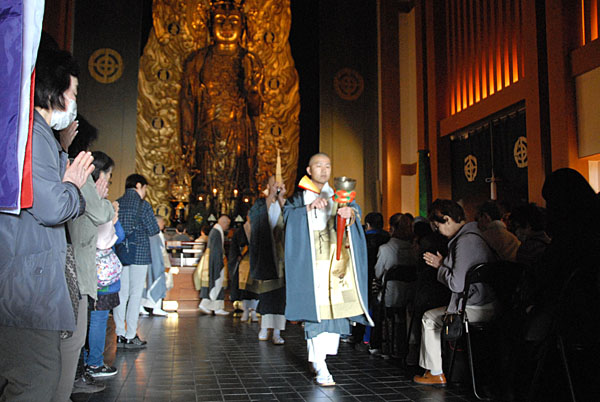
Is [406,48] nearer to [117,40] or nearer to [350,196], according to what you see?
[117,40]

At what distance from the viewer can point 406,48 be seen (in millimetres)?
11609

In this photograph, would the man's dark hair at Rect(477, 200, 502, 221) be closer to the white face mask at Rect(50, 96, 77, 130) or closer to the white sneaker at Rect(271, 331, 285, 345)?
the white sneaker at Rect(271, 331, 285, 345)

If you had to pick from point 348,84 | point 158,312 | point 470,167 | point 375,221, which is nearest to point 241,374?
point 375,221

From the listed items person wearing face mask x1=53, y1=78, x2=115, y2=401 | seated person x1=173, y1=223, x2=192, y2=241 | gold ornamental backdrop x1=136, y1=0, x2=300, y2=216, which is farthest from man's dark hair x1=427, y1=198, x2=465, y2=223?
gold ornamental backdrop x1=136, y1=0, x2=300, y2=216

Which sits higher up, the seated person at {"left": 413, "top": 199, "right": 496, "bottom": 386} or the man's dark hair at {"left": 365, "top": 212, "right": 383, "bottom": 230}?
the man's dark hair at {"left": 365, "top": 212, "right": 383, "bottom": 230}

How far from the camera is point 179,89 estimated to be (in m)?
11.8

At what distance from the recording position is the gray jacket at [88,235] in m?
2.48

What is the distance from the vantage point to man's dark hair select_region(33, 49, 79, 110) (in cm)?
183

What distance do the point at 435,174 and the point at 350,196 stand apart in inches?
243

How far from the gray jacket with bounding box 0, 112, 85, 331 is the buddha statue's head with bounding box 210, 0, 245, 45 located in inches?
428

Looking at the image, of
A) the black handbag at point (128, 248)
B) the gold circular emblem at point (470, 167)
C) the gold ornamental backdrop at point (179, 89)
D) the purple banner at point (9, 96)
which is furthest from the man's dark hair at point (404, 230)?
the gold ornamental backdrop at point (179, 89)

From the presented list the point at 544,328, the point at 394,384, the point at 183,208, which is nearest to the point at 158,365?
the point at 394,384

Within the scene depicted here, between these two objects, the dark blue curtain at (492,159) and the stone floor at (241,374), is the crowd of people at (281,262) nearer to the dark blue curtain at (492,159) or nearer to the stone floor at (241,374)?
the stone floor at (241,374)

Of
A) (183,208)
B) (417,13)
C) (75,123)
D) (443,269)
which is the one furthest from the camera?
(183,208)
